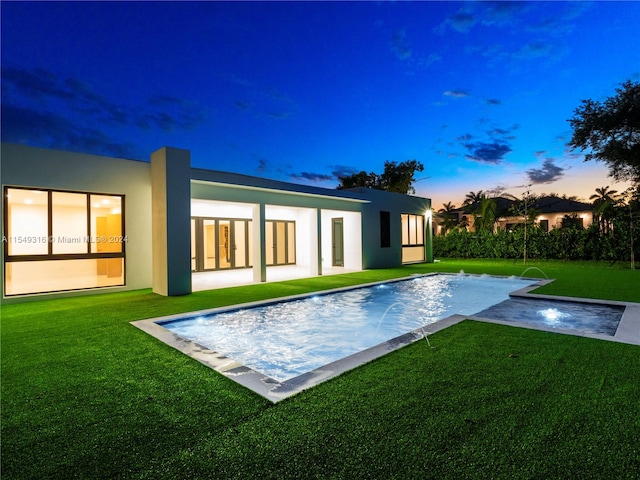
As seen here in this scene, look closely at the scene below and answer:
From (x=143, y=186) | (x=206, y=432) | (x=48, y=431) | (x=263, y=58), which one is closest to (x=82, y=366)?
(x=48, y=431)

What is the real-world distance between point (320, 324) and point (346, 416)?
386 cm

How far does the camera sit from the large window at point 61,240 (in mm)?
8586

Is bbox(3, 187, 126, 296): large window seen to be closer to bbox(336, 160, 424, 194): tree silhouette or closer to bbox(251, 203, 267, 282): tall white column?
bbox(251, 203, 267, 282): tall white column

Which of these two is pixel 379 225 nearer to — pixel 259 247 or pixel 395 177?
pixel 259 247

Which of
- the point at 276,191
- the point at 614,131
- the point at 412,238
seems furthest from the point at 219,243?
the point at 614,131

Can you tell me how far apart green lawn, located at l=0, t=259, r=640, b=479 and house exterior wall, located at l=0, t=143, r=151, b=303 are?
224 inches

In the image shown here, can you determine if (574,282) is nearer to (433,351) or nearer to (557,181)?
(433,351)

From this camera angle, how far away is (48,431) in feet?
8.84

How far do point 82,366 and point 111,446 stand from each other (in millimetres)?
2076

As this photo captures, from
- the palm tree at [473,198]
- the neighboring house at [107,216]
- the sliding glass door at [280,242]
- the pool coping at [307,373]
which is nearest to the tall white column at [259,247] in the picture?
the neighboring house at [107,216]

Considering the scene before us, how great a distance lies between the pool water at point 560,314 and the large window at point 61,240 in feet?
31.9

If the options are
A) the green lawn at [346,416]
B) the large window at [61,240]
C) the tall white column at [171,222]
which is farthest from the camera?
the tall white column at [171,222]

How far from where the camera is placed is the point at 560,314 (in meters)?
7.01

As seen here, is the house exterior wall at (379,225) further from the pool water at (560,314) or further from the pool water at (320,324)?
the pool water at (560,314)
